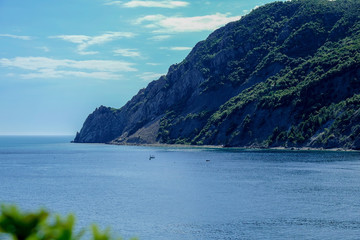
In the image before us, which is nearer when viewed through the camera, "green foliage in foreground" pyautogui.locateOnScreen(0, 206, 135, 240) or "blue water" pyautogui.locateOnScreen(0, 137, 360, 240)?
"green foliage in foreground" pyautogui.locateOnScreen(0, 206, 135, 240)

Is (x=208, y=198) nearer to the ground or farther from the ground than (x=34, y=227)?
nearer to the ground

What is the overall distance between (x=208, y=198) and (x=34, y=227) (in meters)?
96.8

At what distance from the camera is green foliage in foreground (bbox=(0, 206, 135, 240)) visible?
21.4ft

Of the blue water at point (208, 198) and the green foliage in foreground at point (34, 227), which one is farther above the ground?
the green foliage in foreground at point (34, 227)

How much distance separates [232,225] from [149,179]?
73135 millimetres

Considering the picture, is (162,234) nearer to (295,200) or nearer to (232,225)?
(232,225)

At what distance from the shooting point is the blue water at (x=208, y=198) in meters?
71.1

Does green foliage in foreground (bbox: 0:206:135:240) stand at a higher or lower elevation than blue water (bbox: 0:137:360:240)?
higher

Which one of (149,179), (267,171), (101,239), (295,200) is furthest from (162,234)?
(267,171)

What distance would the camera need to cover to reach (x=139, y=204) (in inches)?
3757

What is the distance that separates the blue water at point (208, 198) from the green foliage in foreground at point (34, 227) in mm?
61868

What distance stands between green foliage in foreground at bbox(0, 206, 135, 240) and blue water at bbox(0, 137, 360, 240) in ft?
203

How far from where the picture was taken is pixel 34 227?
266 inches

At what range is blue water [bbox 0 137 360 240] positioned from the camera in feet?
233
